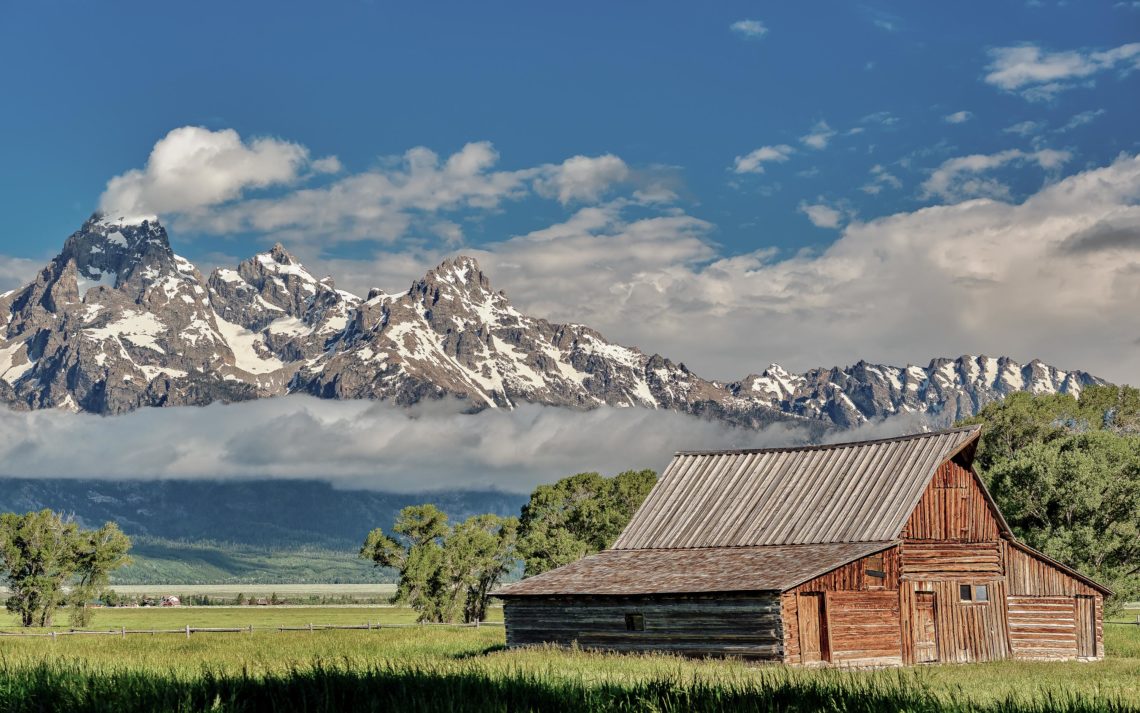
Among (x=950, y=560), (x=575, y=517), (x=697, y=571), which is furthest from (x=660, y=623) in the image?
(x=575, y=517)

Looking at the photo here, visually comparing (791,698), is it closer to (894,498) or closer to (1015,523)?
(894,498)

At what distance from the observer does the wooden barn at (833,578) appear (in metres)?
40.0

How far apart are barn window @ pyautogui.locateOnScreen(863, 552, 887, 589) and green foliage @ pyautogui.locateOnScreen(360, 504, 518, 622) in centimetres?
4284

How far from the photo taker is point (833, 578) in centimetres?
4038

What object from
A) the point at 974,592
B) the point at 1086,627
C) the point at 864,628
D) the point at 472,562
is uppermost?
the point at 472,562

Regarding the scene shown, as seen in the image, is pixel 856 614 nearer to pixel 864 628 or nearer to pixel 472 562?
pixel 864 628

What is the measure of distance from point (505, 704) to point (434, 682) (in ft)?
7.32

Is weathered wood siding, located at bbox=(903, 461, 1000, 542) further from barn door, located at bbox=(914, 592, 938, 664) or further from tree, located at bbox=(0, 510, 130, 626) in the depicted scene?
tree, located at bbox=(0, 510, 130, 626)

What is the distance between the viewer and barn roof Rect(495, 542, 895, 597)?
39500mm

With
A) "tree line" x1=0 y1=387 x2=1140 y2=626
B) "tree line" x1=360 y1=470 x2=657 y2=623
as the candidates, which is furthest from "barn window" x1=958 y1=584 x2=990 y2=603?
"tree line" x1=360 y1=470 x2=657 y2=623

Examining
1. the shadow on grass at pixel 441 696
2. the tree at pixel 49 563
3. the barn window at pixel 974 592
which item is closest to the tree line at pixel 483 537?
the tree at pixel 49 563

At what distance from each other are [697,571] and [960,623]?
9.80 meters

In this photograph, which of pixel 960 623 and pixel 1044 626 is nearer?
pixel 960 623

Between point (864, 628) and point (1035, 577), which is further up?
point (1035, 577)
